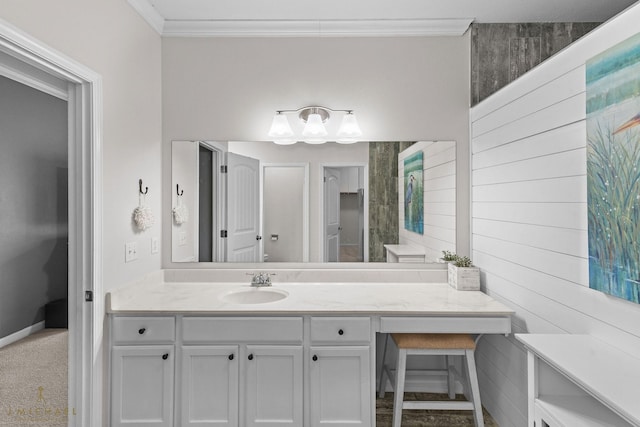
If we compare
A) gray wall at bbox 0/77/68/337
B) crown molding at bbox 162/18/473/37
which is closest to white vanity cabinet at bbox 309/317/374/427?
gray wall at bbox 0/77/68/337

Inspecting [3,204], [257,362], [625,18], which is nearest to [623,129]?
[625,18]

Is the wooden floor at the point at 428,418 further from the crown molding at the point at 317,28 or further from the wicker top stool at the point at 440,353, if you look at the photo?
the crown molding at the point at 317,28

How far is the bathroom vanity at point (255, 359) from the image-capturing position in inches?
72.6

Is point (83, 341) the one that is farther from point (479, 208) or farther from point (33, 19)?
point (479, 208)

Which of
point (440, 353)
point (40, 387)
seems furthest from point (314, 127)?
point (40, 387)

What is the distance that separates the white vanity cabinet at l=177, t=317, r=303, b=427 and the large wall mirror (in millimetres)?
688

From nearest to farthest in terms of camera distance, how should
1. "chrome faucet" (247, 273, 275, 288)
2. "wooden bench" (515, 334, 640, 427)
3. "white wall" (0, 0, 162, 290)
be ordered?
"wooden bench" (515, 334, 640, 427) < "white wall" (0, 0, 162, 290) < "chrome faucet" (247, 273, 275, 288)

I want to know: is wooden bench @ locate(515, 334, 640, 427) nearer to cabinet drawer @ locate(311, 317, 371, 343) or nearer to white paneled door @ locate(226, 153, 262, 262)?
cabinet drawer @ locate(311, 317, 371, 343)

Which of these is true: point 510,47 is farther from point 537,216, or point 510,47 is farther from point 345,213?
point 345,213

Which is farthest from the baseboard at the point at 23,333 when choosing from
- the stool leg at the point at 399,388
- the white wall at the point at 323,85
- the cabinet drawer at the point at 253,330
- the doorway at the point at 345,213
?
the stool leg at the point at 399,388

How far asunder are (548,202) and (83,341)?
7.64ft

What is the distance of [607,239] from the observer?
4.20ft

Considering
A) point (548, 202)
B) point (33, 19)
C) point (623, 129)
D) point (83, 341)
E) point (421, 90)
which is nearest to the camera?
point (623, 129)

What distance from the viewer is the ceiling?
2.16m
